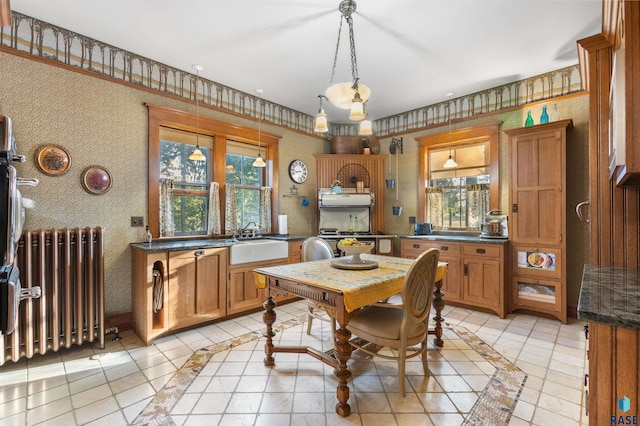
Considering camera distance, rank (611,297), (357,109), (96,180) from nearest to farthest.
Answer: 1. (611,297)
2. (357,109)
3. (96,180)

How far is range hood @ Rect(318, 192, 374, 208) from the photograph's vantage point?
4746mm

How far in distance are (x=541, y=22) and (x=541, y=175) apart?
63.5 inches

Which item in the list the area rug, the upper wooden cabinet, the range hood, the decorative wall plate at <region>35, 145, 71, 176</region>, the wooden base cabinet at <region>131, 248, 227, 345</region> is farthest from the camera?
the range hood

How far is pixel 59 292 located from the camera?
2480 millimetres

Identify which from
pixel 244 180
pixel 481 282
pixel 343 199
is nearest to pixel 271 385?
pixel 481 282

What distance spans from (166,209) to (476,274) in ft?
12.7

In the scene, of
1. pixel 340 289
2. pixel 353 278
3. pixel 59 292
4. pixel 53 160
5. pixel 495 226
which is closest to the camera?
pixel 340 289

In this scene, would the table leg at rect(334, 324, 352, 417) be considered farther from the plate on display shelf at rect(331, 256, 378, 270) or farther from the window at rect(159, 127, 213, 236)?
the window at rect(159, 127, 213, 236)

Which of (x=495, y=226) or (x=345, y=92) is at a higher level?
(x=345, y=92)

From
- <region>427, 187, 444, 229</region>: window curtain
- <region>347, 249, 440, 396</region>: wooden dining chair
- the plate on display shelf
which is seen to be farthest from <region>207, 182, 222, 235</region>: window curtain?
<region>427, 187, 444, 229</region>: window curtain

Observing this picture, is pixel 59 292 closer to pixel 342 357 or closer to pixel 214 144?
pixel 214 144

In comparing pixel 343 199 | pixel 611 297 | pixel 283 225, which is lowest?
pixel 611 297

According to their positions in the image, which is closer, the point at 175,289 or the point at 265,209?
the point at 175,289

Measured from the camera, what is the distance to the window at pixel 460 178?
409 cm
